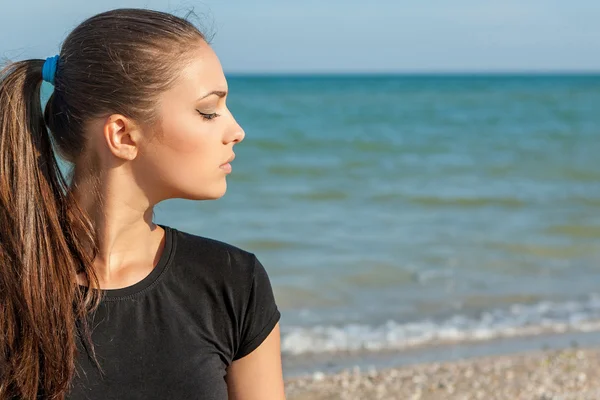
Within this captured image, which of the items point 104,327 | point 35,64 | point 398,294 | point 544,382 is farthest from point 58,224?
point 398,294

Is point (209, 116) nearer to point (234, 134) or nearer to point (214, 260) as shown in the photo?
point (234, 134)

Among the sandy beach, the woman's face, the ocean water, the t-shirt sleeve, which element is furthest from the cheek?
the ocean water

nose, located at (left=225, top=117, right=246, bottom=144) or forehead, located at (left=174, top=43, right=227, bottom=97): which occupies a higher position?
forehead, located at (left=174, top=43, right=227, bottom=97)

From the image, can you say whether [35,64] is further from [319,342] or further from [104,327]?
[319,342]

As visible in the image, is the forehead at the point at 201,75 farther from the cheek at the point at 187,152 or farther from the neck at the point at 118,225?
the neck at the point at 118,225

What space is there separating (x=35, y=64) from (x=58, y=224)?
0.49 metres

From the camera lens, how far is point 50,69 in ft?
8.60

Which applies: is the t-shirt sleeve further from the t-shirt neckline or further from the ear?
the ear

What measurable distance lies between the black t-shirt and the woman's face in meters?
0.23

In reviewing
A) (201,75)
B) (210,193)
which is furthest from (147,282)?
(201,75)

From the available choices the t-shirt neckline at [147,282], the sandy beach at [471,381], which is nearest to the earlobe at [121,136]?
the t-shirt neckline at [147,282]

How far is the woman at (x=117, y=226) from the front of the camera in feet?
8.32

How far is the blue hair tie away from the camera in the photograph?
2.62 meters

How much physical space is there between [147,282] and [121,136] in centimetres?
44
